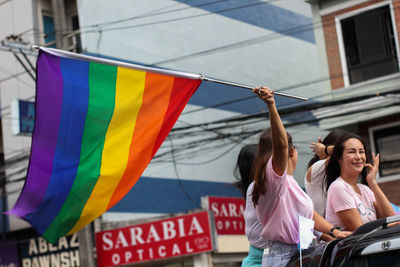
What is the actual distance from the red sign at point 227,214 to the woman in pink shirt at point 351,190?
10929 mm

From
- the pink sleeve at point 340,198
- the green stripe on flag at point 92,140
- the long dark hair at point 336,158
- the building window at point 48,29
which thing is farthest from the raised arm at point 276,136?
the building window at point 48,29

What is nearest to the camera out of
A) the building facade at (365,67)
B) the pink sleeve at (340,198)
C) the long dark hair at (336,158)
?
the pink sleeve at (340,198)

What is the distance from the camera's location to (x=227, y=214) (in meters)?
16.2

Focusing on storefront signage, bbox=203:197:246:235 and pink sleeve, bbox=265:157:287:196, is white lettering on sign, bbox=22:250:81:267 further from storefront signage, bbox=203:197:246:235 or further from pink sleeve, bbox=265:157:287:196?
pink sleeve, bbox=265:157:287:196

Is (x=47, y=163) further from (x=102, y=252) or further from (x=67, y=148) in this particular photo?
(x=102, y=252)

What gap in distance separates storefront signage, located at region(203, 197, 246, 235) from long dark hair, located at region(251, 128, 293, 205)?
37.5 feet

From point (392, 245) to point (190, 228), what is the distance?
12.7 metres

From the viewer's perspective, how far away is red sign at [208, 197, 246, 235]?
1583 cm

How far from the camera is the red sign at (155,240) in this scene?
614 inches

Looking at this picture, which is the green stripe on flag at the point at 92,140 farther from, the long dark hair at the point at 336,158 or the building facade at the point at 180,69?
the building facade at the point at 180,69

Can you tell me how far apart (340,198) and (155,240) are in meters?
12.0

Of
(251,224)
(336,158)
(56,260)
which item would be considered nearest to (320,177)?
(336,158)

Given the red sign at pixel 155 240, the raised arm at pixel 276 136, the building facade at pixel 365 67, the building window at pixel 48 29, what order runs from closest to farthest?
the raised arm at pixel 276 136, the red sign at pixel 155 240, the building facade at pixel 365 67, the building window at pixel 48 29

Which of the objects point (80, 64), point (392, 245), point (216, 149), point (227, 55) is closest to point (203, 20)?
point (227, 55)
